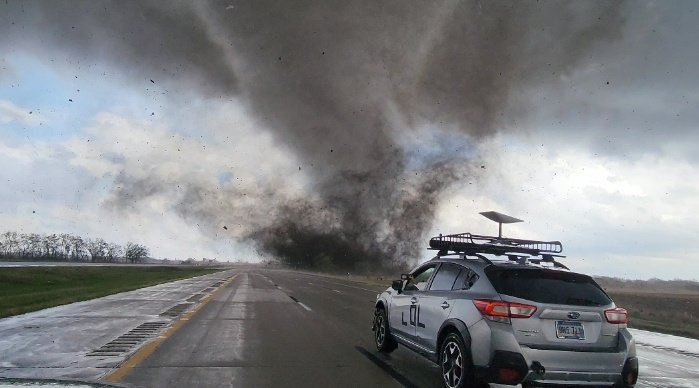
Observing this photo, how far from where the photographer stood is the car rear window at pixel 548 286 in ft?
19.2

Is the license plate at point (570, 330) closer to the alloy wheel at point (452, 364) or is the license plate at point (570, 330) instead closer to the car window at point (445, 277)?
the alloy wheel at point (452, 364)

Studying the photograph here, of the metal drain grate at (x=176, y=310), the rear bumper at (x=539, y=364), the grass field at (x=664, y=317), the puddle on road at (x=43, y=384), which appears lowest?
the grass field at (x=664, y=317)

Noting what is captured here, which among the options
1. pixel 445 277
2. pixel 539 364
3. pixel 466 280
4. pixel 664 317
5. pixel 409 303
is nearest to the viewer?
pixel 539 364

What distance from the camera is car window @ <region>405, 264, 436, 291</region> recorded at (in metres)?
7.71

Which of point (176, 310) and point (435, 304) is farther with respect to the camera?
point (176, 310)

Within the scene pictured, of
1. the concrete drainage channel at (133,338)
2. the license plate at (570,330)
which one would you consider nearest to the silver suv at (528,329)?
the license plate at (570,330)

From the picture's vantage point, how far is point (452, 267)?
278 inches

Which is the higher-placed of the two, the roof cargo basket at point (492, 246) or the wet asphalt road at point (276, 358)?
the roof cargo basket at point (492, 246)

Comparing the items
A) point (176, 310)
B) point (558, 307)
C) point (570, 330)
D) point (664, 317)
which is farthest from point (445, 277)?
point (664, 317)

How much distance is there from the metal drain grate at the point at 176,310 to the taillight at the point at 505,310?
9999 millimetres

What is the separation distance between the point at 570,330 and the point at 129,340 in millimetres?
7102

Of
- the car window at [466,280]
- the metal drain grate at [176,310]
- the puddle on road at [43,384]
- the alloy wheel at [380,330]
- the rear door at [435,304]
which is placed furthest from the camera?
the metal drain grate at [176,310]

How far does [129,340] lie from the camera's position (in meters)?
9.42

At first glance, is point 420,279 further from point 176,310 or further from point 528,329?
point 176,310
